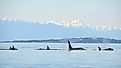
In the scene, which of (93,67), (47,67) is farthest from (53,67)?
(93,67)

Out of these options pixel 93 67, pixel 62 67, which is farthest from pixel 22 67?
pixel 93 67

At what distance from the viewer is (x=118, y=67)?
56906 mm

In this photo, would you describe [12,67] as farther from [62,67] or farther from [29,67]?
[62,67]

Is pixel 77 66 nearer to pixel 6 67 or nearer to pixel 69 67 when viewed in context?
pixel 69 67

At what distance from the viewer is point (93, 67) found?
56500mm

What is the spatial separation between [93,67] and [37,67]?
24.4ft

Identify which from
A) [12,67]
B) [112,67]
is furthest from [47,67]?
[112,67]

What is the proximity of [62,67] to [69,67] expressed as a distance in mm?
942

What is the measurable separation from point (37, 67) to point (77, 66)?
5861 millimetres

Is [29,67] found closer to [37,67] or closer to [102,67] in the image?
[37,67]

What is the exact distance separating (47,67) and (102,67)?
7352mm

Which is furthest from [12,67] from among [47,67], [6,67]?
[47,67]

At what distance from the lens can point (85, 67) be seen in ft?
186

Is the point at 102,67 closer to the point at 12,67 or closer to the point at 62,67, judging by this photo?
the point at 62,67
